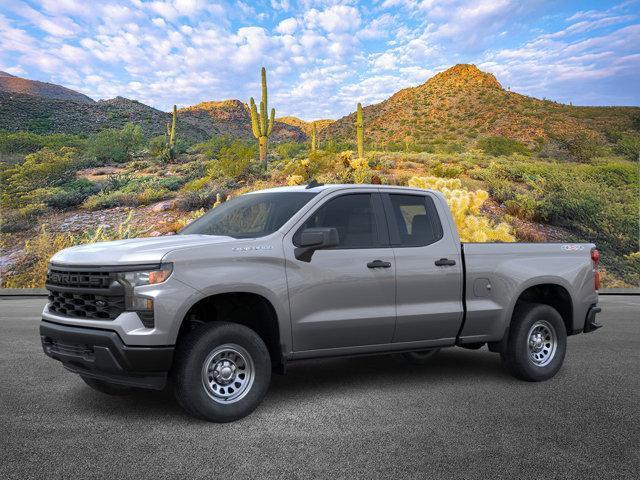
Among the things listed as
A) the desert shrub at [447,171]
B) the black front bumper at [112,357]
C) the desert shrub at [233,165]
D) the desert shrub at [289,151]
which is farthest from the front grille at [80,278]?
the desert shrub at [289,151]

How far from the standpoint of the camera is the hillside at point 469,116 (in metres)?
57.5

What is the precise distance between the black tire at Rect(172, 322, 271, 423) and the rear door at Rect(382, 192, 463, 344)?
4.91ft

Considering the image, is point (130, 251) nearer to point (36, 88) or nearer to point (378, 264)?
point (378, 264)

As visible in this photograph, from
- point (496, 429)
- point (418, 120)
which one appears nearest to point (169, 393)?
point (496, 429)

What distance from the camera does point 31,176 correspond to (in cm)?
3272

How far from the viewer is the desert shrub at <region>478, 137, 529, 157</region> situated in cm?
4663

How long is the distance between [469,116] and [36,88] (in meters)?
97.7

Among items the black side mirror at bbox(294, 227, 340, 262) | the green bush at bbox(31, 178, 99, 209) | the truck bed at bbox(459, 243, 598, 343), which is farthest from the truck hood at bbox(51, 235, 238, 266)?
the green bush at bbox(31, 178, 99, 209)

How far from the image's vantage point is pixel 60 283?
583 centimetres

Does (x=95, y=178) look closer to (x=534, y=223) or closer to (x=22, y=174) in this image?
(x=22, y=174)

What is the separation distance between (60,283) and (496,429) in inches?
151

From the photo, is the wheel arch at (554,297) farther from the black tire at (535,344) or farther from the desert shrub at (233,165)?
the desert shrub at (233,165)

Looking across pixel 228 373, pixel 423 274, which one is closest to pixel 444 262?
pixel 423 274

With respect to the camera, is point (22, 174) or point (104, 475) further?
point (22, 174)
